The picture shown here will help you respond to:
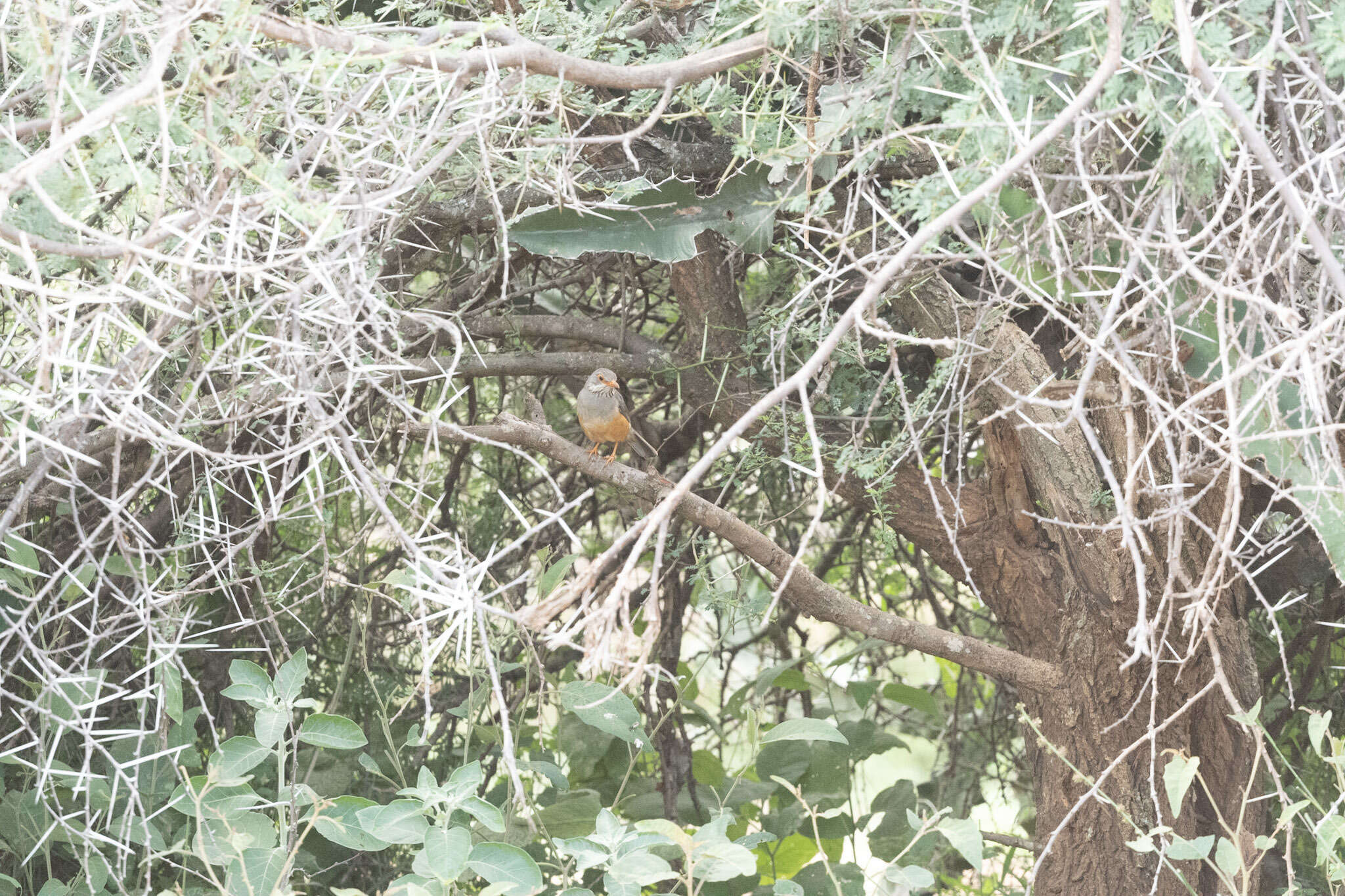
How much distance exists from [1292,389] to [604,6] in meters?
1.29

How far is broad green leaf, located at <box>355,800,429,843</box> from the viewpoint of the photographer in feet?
5.31

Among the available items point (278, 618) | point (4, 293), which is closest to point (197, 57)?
point (4, 293)

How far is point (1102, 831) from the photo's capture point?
230 cm

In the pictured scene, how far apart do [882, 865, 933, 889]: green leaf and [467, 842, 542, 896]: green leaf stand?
522 millimetres

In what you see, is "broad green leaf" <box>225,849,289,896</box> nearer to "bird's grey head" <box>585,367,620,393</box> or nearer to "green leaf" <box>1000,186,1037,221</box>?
"bird's grey head" <box>585,367,620,393</box>

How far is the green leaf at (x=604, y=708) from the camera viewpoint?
192 centimetres

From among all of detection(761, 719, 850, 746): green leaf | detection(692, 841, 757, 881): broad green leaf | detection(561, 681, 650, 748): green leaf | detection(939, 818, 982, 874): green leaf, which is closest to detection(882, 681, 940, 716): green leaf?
detection(761, 719, 850, 746): green leaf

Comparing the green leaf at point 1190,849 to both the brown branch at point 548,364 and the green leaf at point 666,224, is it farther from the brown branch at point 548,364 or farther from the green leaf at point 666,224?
the brown branch at point 548,364

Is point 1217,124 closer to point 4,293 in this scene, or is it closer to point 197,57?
point 197,57

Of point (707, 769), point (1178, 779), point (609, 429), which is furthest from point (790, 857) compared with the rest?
point (1178, 779)

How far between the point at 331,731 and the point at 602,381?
1172 mm

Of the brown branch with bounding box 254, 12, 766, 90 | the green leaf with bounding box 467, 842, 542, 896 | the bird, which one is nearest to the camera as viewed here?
the brown branch with bounding box 254, 12, 766, 90

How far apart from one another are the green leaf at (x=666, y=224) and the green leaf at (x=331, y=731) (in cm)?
91

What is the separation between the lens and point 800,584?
2211 mm
